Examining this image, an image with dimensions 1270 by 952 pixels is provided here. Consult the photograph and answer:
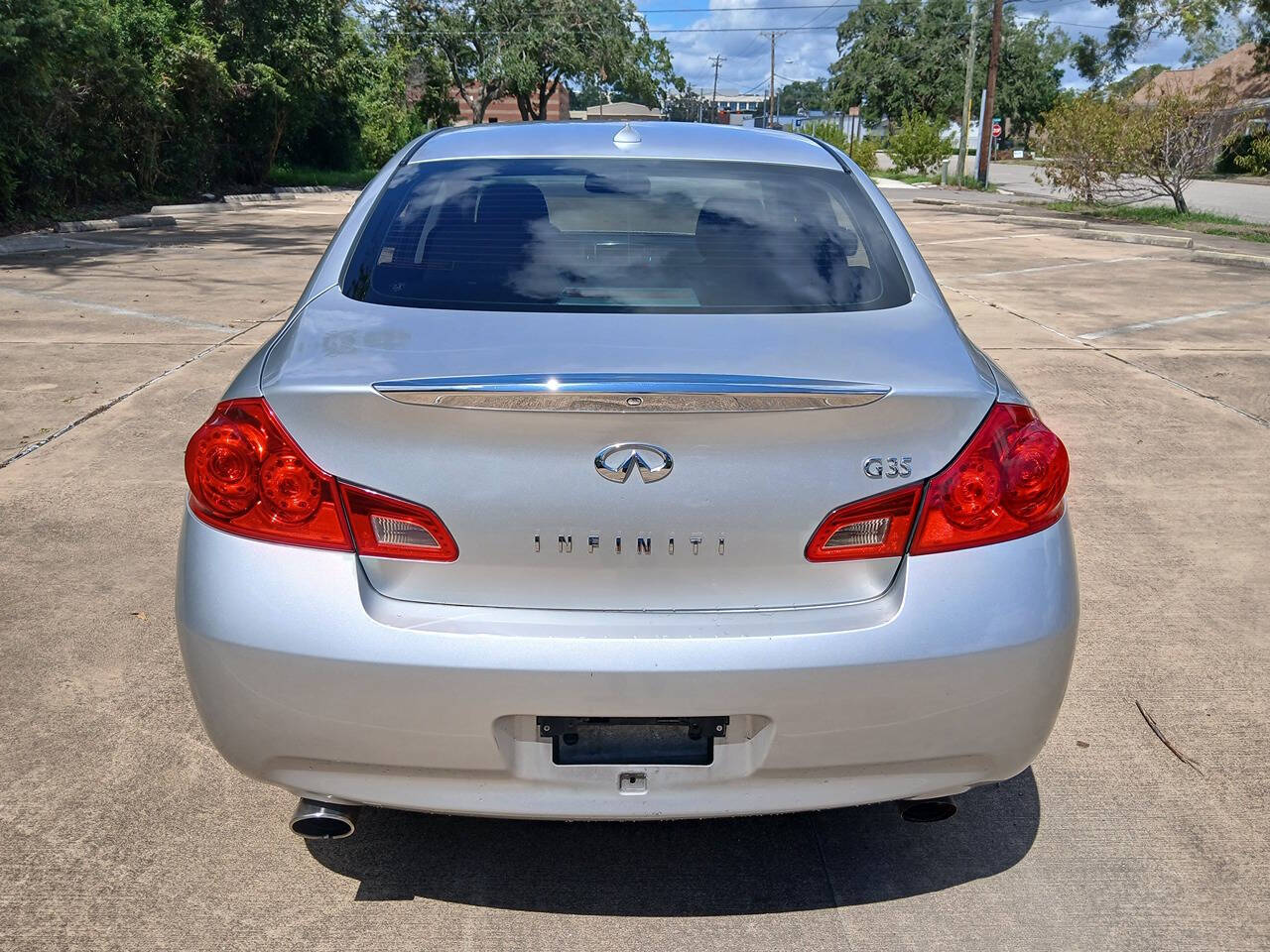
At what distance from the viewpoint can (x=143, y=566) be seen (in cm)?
467

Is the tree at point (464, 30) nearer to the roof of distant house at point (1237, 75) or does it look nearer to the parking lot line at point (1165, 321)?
the roof of distant house at point (1237, 75)

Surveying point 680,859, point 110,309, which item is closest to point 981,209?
point 110,309

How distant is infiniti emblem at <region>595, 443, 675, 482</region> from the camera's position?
2281 millimetres

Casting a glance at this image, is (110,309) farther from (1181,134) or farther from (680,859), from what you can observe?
(1181,134)

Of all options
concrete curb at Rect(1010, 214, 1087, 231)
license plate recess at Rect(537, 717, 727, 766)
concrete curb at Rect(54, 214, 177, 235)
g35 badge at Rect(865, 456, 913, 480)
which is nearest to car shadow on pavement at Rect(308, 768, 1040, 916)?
license plate recess at Rect(537, 717, 727, 766)

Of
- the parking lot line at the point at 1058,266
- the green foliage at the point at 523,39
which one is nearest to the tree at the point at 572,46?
the green foliage at the point at 523,39

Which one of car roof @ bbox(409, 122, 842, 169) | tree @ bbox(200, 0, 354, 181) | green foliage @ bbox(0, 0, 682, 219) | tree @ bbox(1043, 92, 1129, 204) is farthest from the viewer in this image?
tree @ bbox(200, 0, 354, 181)

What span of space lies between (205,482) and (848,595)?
1.29m

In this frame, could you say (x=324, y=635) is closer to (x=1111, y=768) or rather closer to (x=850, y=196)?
(x=850, y=196)

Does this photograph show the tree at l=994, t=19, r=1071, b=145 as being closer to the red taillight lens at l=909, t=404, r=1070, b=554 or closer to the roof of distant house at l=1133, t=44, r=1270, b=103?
the roof of distant house at l=1133, t=44, r=1270, b=103

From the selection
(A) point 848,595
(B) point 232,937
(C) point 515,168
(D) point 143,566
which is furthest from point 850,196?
(D) point 143,566

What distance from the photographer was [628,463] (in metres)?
2.28

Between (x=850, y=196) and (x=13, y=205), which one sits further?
(x=13, y=205)

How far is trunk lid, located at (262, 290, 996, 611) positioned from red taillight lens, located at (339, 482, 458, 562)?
19 mm
